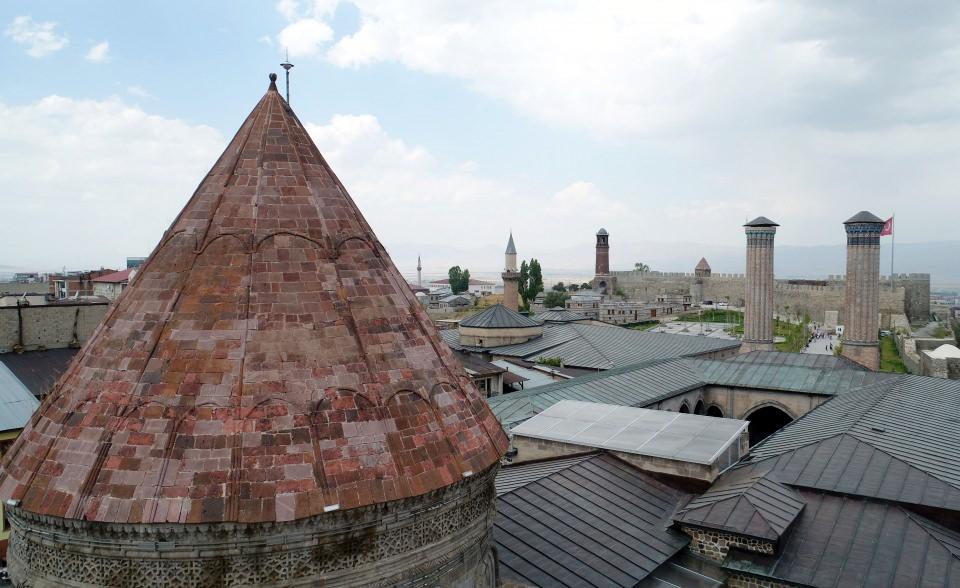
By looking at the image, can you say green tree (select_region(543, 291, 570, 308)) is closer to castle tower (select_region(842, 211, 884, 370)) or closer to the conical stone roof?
castle tower (select_region(842, 211, 884, 370))

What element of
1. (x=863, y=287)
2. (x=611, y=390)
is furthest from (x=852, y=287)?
(x=611, y=390)

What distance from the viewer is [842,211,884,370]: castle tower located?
36.3 meters

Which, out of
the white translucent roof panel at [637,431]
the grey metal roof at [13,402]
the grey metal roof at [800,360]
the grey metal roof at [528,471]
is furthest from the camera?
the grey metal roof at [800,360]

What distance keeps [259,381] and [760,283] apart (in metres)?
37.4

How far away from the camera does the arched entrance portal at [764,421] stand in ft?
97.0

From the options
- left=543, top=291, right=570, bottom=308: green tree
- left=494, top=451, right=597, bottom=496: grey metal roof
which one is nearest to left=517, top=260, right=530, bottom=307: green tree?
left=543, top=291, right=570, bottom=308: green tree

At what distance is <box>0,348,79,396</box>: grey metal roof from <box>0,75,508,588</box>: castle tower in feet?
55.1

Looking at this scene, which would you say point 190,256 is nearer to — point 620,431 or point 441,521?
point 441,521

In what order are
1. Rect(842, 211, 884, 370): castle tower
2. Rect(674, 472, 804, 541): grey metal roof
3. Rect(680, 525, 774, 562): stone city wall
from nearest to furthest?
Rect(680, 525, 774, 562): stone city wall < Rect(674, 472, 804, 541): grey metal roof < Rect(842, 211, 884, 370): castle tower

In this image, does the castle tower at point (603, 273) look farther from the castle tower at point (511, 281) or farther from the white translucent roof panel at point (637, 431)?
the white translucent roof panel at point (637, 431)

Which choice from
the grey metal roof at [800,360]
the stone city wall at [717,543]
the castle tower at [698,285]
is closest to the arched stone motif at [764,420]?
the grey metal roof at [800,360]

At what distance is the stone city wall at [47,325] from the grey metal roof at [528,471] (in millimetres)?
15972

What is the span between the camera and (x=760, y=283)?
38.6 m

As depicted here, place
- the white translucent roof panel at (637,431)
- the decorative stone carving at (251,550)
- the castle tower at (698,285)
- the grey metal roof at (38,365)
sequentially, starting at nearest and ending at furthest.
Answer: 1. the decorative stone carving at (251,550)
2. the white translucent roof panel at (637,431)
3. the grey metal roof at (38,365)
4. the castle tower at (698,285)
